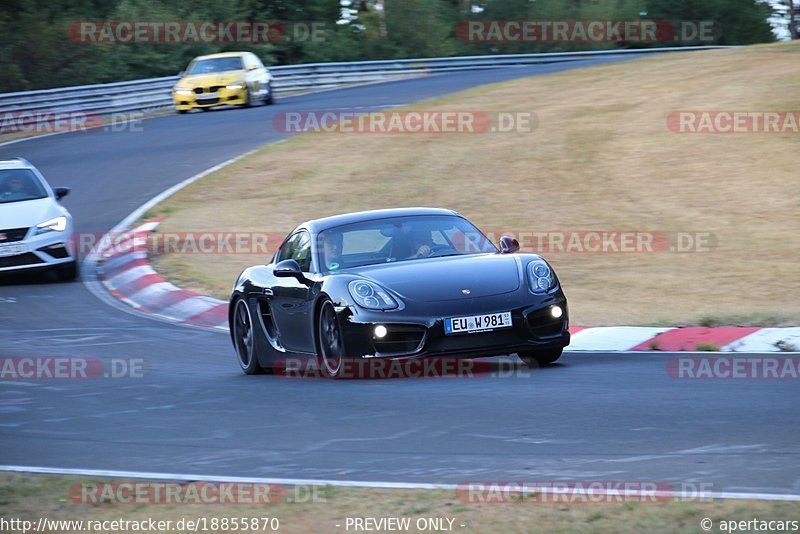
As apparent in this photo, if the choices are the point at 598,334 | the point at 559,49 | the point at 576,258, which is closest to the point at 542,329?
the point at 598,334

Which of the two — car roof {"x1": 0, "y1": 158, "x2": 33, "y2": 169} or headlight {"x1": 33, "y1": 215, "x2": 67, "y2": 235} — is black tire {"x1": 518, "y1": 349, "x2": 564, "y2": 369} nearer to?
headlight {"x1": 33, "y1": 215, "x2": 67, "y2": 235}

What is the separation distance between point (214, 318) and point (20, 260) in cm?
412

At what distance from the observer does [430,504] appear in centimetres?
552

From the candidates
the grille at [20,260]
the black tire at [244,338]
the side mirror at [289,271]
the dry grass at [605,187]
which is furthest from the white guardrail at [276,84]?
the side mirror at [289,271]

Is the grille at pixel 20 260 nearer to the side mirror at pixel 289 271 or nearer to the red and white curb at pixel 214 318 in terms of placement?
the red and white curb at pixel 214 318

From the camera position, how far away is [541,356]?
967cm

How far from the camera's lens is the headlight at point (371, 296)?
29.8 feet

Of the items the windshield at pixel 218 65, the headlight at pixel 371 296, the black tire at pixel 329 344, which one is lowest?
the black tire at pixel 329 344

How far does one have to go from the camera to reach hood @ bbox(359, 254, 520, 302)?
29.9ft

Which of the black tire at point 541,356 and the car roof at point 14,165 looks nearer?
the black tire at point 541,356

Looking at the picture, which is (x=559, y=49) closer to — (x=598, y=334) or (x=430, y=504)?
(x=598, y=334)

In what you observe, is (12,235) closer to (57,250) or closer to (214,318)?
(57,250)

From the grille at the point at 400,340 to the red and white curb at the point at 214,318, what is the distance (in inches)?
87.2

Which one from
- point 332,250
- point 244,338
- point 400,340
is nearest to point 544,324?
point 400,340
